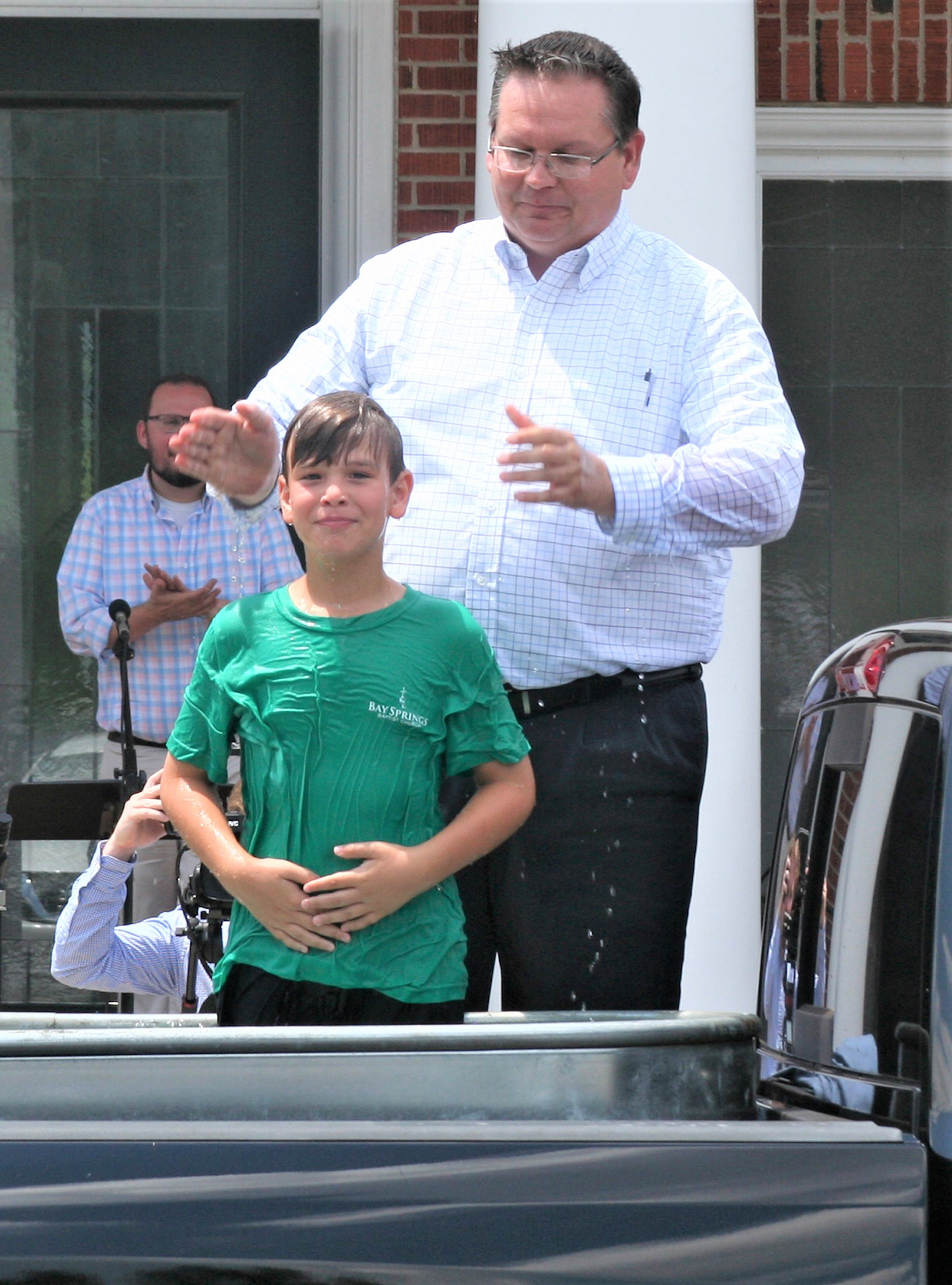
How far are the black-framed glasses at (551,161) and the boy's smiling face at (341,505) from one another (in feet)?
1.90

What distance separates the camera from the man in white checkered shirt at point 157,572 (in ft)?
16.4

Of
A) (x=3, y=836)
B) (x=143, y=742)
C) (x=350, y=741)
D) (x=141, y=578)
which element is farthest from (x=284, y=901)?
A: (x=141, y=578)

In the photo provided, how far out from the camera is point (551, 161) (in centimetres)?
258

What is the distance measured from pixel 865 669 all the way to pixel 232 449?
0.97 meters

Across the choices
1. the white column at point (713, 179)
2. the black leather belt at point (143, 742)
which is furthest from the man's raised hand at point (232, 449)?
the black leather belt at point (143, 742)

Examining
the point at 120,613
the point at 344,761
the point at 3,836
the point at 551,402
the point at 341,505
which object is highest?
the point at 551,402

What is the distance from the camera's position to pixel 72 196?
5.58 meters

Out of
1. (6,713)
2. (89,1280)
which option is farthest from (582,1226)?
(6,713)

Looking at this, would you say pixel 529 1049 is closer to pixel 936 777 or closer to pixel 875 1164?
pixel 875 1164

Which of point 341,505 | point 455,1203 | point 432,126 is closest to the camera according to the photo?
point 455,1203

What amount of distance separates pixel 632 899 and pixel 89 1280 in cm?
121

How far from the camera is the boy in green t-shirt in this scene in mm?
2158

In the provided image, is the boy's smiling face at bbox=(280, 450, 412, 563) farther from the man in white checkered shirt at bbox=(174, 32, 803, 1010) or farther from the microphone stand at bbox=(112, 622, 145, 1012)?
the microphone stand at bbox=(112, 622, 145, 1012)

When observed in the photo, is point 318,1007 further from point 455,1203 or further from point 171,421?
point 171,421
